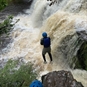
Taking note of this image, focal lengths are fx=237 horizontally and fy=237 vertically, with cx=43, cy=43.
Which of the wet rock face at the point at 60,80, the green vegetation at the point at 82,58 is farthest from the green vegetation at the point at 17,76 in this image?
the green vegetation at the point at 82,58

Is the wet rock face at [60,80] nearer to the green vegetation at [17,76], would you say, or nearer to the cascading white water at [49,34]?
the green vegetation at [17,76]

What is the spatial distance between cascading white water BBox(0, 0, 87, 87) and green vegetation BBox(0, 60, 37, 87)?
0.43m

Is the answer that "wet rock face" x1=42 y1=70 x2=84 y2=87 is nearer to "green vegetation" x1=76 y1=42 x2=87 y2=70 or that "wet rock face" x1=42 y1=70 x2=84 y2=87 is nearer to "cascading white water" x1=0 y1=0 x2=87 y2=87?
"cascading white water" x1=0 y1=0 x2=87 y2=87

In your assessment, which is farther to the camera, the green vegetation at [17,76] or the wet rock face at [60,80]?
the green vegetation at [17,76]

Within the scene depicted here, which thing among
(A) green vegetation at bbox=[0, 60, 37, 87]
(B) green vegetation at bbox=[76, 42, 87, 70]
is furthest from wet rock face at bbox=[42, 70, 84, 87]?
(B) green vegetation at bbox=[76, 42, 87, 70]

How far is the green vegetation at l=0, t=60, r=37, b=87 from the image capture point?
644 cm

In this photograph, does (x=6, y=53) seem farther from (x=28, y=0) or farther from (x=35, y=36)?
(x=28, y=0)

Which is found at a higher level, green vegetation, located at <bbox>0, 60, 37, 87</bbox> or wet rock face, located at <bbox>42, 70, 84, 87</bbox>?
wet rock face, located at <bbox>42, 70, 84, 87</bbox>

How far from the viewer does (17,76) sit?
6863 mm

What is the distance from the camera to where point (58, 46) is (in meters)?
8.23

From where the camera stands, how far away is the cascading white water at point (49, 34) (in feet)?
26.0

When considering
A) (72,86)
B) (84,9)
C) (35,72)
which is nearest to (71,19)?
(84,9)

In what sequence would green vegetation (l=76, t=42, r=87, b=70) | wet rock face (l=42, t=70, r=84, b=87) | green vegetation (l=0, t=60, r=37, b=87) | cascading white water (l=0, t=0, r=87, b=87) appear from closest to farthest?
wet rock face (l=42, t=70, r=84, b=87)
green vegetation (l=0, t=60, r=37, b=87)
green vegetation (l=76, t=42, r=87, b=70)
cascading white water (l=0, t=0, r=87, b=87)

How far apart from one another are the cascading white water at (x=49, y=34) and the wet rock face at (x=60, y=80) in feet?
3.68
